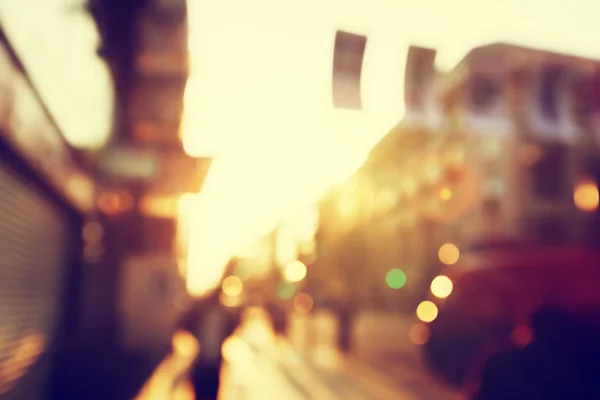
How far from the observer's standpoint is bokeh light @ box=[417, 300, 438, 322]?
10.7m

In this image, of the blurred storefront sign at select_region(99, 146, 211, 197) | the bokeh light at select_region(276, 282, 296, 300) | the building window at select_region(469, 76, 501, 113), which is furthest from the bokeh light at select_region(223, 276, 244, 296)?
the bokeh light at select_region(276, 282, 296, 300)

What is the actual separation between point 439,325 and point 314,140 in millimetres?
3771

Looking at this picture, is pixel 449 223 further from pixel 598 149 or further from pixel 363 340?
pixel 363 340

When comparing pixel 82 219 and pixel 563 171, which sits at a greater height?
pixel 563 171

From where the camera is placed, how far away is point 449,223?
29.5 meters

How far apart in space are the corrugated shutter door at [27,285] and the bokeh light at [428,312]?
5781 millimetres

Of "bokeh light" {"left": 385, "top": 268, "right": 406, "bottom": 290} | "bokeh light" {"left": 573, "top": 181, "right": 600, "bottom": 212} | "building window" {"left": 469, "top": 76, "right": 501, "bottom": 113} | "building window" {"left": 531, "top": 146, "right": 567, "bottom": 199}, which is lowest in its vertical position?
"bokeh light" {"left": 385, "top": 268, "right": 406, "bottom": 290}

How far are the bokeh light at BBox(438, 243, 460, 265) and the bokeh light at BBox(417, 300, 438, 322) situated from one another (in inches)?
641

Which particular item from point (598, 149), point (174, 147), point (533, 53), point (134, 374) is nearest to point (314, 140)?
point (174, 147)

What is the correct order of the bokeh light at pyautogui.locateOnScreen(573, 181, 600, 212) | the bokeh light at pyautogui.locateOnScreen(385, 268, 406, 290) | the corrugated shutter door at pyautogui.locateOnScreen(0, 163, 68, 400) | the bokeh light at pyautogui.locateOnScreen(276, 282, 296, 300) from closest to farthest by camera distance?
the corrugated shutter door at pyautogui.locateOnScreen(0, 163, 68, 400)
the bokeh light at pyautogui.locateOnScreen(573, 181, 600, 212)
the bokeh light at pyautogui.locateOnScreen(385, 268, 406, 290)
the bokeh light at pyautogui.locateOnScreen(276, 282, 296, 300)

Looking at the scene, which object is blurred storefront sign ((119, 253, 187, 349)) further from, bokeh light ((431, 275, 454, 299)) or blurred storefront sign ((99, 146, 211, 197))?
bokeh light ((431, 275, 454, 299))

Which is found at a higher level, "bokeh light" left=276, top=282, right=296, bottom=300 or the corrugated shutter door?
"bokeh light" left=276, top=282, right=296, bottom=300

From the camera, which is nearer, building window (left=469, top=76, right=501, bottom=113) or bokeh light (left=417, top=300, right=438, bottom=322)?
bokeh light (left=417, top=300, right=438, bottom=322)

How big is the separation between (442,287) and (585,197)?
17.3 metres
